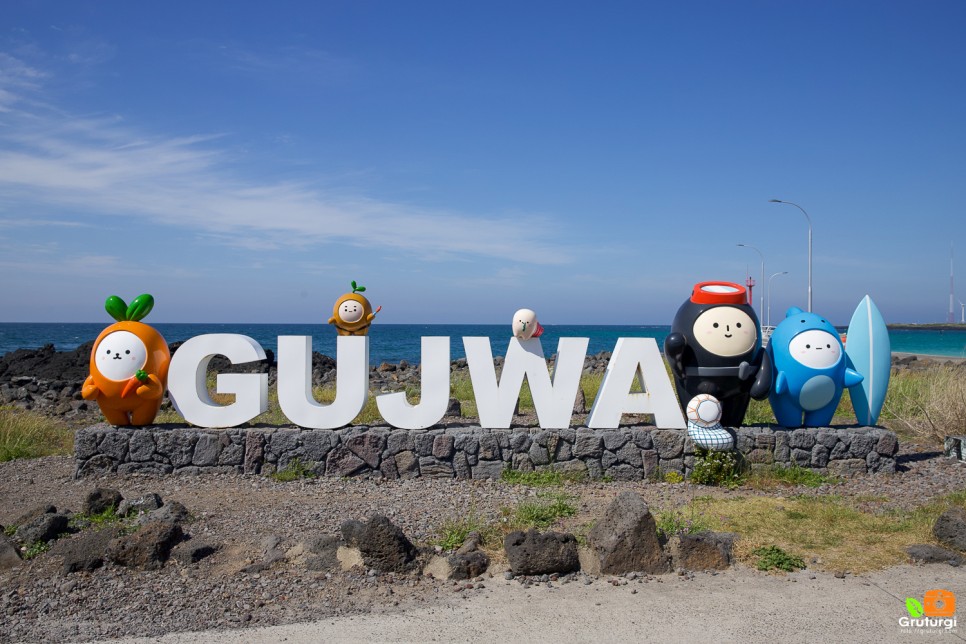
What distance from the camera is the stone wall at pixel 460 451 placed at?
9.16 metres

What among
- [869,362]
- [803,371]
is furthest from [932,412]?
[803,371]

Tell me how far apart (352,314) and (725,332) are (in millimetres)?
5032

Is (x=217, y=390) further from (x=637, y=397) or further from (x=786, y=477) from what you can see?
(x=786, y=477)

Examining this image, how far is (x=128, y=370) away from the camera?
923 centimetres

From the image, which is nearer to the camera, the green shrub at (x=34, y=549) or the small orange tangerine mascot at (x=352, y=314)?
the green shrub at (x=34, y=549)

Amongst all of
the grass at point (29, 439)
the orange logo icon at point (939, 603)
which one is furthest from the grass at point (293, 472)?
the orange logo icon at point (939, 603)

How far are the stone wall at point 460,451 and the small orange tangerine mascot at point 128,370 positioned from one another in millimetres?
314

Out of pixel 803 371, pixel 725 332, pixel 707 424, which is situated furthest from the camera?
pixel 803 371

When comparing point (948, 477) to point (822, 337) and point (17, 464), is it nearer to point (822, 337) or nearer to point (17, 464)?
point (822, 337)

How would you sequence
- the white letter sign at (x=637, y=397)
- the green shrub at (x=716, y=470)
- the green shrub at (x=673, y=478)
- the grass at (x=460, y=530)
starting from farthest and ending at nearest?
the white letter sign at (x=637, y=397) < the green shrub at (x=673, y=478) < the green shrub at (x=716, y=470) < the grass at (x=460, y=530)

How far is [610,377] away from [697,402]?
1106mm

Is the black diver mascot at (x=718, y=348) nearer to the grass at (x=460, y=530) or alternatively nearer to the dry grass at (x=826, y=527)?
the dry grass at (x=826, y=527)

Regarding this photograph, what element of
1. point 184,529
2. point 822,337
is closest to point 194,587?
point 184,529

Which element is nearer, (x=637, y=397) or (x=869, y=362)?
(x=637, y=397)
